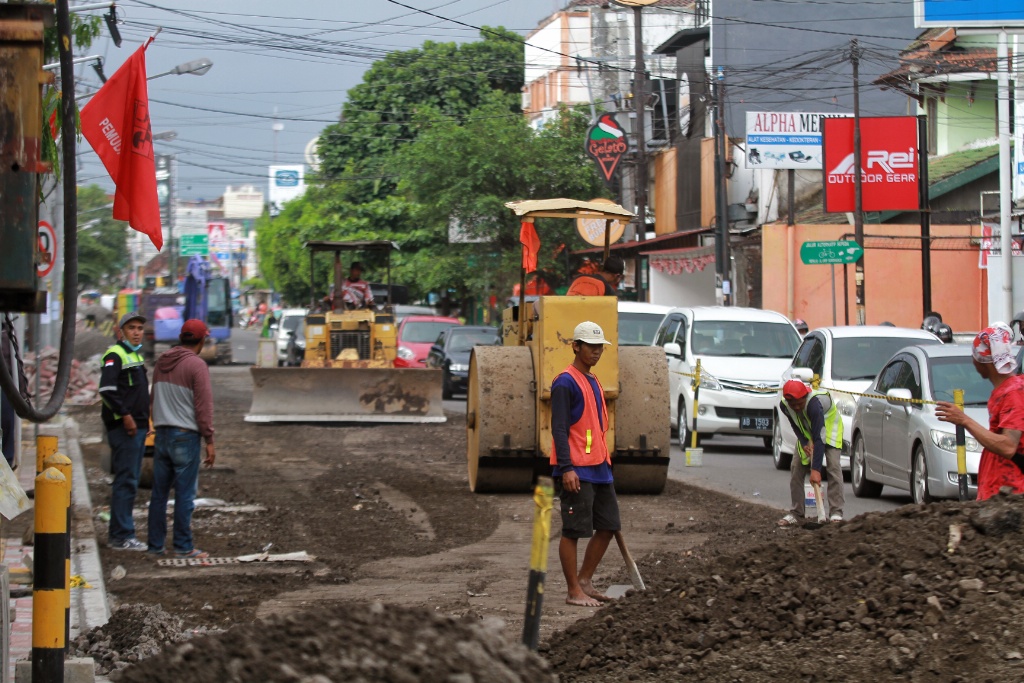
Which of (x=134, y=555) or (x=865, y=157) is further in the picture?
(x=865, y=157)

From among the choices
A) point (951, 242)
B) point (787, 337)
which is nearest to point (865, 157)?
point (951, 242)

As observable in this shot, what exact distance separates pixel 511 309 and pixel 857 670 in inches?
340

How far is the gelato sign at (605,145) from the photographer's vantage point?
36.4 metres

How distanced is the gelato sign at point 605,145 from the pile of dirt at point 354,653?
33.1 metres

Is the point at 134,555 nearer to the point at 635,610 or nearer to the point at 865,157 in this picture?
the point at 635,610

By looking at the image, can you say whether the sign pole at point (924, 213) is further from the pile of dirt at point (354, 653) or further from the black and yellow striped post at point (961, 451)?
the pile of dirt at point (354, 653)

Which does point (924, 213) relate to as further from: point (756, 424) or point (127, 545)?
point (127, 545)

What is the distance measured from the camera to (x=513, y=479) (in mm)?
12812

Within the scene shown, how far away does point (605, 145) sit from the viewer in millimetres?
36406

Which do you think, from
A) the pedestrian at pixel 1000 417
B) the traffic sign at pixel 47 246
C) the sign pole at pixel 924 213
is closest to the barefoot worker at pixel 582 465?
the pedestrian at pixel 1000 417

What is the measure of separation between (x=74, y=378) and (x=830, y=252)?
17.1m

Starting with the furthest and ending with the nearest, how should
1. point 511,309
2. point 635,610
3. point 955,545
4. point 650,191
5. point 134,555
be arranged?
point 650,191 → point 511,309 → point 134,555 → point 635,610 → point 955,545

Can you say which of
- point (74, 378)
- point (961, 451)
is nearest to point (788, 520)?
point (961, 451)

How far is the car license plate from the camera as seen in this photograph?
18297 mm
